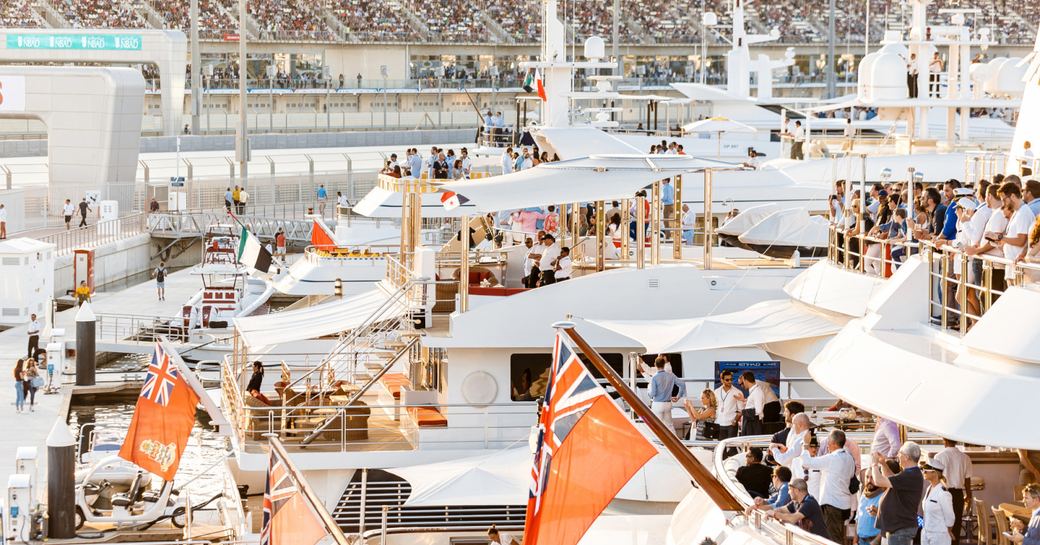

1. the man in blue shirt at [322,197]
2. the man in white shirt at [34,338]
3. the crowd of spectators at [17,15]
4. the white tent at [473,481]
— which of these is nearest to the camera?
the white tent at [473,481]

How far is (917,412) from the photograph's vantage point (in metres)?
10.3

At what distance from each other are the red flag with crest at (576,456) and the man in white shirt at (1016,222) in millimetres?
2983

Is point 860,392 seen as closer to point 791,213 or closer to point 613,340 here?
point 613,340

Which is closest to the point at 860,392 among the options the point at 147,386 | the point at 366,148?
the point at 147,386

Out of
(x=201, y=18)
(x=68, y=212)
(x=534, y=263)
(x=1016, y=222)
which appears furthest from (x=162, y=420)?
(x=201, y=18)

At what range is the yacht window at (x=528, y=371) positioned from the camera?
20547 mm

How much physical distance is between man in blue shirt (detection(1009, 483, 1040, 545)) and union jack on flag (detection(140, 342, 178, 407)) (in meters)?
11.6

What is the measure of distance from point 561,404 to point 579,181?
1056 cm

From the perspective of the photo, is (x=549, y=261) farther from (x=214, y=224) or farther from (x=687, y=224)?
(x=214, y=224)

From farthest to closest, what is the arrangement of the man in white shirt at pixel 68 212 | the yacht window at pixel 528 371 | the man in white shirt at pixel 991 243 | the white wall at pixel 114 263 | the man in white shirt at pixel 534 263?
1. the man in white shirt at pixel 68 212
2. the white wall at pixel 114 263
3. the man in white shirt at pixel 534 263
4. the yacht window at pixel 528 371
5. the man in white shirt at pixel 991 243

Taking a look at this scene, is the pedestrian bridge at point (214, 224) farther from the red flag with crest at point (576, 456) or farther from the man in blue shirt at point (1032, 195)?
the red flag with crest at point (576, 456)

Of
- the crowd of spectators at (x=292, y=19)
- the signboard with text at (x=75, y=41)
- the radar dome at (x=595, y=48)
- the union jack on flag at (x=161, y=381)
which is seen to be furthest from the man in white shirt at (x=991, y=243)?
the crowd of spectators at (x=292, y=19)

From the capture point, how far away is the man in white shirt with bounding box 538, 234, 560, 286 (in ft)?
70.0

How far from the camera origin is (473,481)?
1734 centimetres
